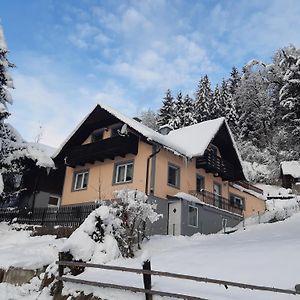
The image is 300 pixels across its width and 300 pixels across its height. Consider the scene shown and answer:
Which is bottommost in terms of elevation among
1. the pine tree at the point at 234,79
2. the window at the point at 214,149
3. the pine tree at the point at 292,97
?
the window at the point at 214,149

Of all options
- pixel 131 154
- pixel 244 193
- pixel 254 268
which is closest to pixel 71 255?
pixel 254 268

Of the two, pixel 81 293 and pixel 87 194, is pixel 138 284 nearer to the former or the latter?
pixel 81 293

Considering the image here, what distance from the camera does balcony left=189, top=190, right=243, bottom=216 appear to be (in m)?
25.9

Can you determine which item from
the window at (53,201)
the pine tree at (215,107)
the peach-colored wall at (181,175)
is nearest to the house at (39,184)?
the window at (53,201)

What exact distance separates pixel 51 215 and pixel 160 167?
7.62 meters

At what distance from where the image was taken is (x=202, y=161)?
26562 millimetres

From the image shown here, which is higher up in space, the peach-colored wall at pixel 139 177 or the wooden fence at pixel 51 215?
the peach-colored wall at pixel 139 177

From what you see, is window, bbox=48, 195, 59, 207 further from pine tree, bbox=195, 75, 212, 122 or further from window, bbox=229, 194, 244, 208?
pine tree, bbox=195, 75, 212, 122

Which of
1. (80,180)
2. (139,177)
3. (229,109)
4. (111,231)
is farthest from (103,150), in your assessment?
(229,109)

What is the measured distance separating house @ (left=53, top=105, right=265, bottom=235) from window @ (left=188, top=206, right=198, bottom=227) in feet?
0.21

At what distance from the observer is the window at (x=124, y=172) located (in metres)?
24.4

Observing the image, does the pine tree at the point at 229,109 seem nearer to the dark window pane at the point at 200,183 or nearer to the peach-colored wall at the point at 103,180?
the dark window pane at the point at 200,183

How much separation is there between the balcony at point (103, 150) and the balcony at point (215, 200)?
5731mm

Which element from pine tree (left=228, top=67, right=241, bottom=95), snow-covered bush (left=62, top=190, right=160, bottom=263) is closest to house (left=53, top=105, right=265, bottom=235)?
snow-covered bush (left=62, top=190, right=160, bottom=263)
